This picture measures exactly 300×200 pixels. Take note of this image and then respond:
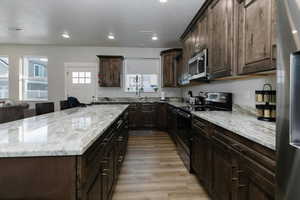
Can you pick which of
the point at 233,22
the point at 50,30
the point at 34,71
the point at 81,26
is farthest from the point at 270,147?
the point at 34,71

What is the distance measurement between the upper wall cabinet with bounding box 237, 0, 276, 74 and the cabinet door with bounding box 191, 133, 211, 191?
905 mm

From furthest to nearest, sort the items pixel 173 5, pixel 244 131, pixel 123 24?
pixel 123 24
pixel 173 5
pixel 244 131

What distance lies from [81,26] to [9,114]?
3.01 meters

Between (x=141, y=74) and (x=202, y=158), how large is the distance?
4.77 metres

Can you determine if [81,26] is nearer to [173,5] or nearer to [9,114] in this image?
[173,5]

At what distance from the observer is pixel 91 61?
644cm

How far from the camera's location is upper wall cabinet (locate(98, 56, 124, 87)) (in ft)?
20.0

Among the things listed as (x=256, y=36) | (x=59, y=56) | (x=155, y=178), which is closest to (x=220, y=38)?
(x=256, y=36)

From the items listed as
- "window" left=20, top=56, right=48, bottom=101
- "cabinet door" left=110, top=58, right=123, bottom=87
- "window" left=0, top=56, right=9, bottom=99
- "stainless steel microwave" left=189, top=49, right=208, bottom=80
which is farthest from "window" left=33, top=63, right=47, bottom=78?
"stainless steel microwave" left=189, top=49, right=208, bottom=80

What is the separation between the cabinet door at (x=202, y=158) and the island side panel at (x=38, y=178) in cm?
150

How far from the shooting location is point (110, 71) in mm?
6113

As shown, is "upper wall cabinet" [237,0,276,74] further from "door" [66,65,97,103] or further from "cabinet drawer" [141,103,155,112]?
"door" [66,65,97,103]

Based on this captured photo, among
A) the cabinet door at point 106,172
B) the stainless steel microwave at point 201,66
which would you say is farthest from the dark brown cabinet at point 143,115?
the cabinet door at point 106,172

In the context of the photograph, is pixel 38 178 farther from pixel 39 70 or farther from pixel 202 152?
pixel 39 70
